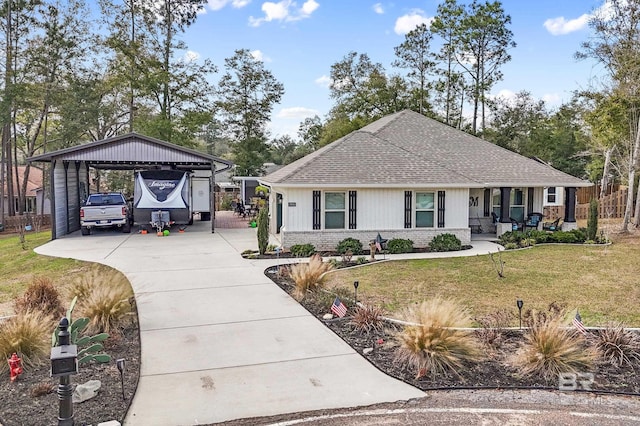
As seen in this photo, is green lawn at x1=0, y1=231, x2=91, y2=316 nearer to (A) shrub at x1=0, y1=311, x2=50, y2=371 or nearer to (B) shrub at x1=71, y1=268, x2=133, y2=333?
(B) shrub at x1=71, y1=268, x2=133, y2=333

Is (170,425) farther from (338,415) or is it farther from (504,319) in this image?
(504,319)

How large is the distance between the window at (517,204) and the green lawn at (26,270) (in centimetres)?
1568

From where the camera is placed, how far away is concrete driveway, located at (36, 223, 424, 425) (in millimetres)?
4965

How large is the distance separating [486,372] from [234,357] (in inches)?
126

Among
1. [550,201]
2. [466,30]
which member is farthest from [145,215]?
[466,30]

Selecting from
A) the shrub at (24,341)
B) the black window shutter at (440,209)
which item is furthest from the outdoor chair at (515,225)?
the shrub at (24,341)

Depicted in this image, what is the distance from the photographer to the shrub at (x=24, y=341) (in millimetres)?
5664

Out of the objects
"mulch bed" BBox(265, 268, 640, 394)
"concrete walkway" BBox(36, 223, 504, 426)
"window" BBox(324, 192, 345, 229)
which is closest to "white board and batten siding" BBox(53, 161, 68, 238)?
"concrete walkway" BBox(36, 223, 504, 426)

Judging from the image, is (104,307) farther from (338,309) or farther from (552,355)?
(552,355)

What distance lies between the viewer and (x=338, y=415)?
4742 mm

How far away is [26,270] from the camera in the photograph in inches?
504

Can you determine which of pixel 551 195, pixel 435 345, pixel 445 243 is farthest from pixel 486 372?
pixel 551 195

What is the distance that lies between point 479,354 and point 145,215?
1722cm

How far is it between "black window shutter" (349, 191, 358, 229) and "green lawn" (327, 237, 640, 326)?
2.63 meters
